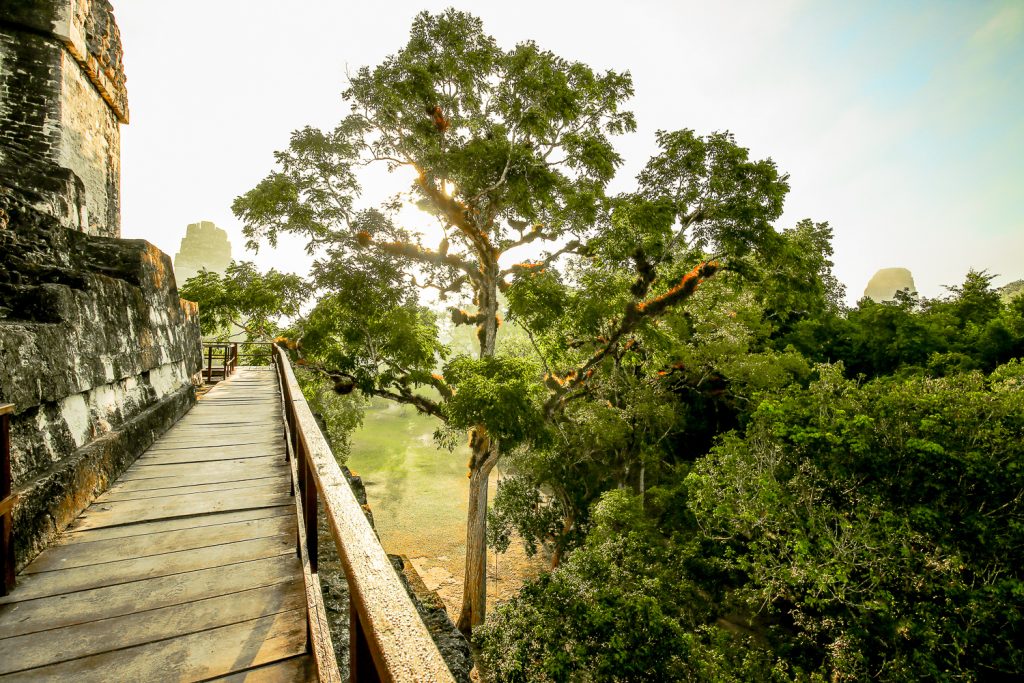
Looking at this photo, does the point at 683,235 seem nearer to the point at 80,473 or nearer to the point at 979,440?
the point at 979,440

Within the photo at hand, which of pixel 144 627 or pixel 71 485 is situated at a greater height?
pixel 71 485

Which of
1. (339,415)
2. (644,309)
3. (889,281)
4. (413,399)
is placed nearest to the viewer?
(644,309)

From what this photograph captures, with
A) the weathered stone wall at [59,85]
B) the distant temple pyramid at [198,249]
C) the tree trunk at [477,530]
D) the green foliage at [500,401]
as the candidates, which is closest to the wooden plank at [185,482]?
the weathered stone wall at [59,85]

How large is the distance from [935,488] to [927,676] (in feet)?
10.5

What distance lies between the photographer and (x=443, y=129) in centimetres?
1072

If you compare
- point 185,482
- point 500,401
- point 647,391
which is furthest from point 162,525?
point 647,391

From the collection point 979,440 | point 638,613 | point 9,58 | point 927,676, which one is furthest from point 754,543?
point 9,58

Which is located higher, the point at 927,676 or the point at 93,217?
the point at 93,217

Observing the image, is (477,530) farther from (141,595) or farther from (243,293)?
(141,595)

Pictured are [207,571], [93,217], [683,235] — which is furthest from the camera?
[683,235]

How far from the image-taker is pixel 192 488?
301cm

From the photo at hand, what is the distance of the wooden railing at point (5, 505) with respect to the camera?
66.5 inches

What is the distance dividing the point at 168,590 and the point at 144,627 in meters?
0.26

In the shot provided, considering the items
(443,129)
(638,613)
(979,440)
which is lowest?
(638,613)
